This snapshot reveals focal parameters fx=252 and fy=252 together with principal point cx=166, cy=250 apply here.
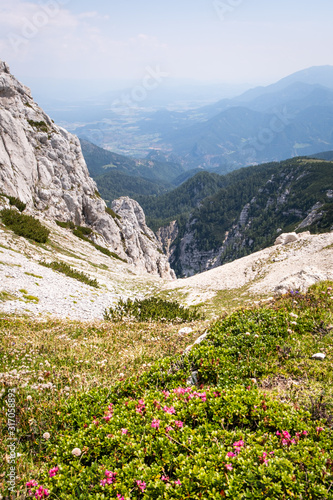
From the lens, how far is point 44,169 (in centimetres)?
5853

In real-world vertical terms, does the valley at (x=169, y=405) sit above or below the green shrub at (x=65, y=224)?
below

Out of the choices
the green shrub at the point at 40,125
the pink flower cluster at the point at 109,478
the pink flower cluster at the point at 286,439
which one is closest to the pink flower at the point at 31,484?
the pink flower cluster at the point at 109,478

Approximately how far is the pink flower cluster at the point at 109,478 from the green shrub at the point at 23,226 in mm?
34079

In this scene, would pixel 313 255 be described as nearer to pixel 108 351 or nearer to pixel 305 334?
pixel 305 334

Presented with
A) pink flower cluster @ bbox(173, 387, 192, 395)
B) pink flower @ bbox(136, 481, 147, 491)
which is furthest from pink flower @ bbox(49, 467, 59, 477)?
pink flower cluster @ bbox(173, 387, 192, 395)

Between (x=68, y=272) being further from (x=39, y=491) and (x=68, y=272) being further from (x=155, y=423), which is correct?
(x=39, y=491)

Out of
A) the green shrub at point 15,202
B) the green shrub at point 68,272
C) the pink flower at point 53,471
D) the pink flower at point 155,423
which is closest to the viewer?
the pink flower at point 53,471

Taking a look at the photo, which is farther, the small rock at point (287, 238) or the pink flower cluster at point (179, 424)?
the small rock at point (287, 238)

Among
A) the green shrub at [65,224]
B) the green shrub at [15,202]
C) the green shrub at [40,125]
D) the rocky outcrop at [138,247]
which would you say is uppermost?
the green shrub at [40,125]

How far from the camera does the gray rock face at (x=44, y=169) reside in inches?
1945

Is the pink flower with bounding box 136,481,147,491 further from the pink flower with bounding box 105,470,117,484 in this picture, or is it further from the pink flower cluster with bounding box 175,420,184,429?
the pink flower cluster with bounding box 175,420,184,429

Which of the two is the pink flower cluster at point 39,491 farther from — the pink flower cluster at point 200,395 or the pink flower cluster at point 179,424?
the pink flower cluster at point 200,395

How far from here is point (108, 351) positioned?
36.2 ft

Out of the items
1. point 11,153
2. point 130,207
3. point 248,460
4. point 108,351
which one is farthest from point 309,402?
point 130,207
